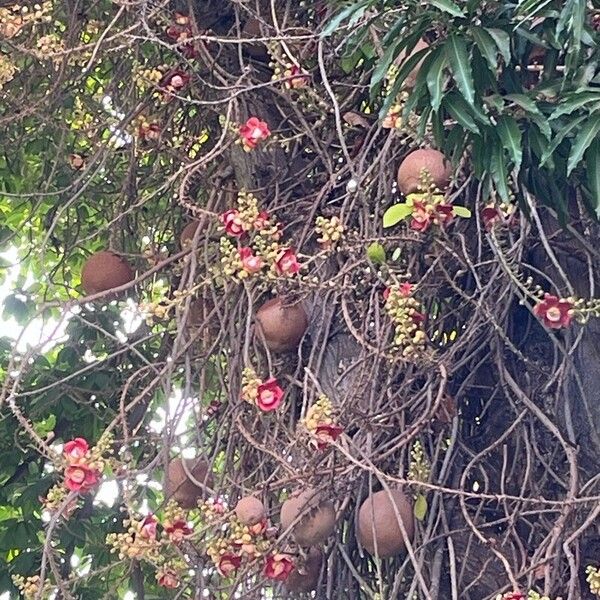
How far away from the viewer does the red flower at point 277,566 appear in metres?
1.72

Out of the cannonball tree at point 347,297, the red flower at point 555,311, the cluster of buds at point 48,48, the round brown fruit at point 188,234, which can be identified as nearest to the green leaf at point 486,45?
the cannonball tree at point 347,297

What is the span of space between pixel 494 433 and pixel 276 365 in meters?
0.40

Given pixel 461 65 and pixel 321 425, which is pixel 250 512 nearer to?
pixel 321 425

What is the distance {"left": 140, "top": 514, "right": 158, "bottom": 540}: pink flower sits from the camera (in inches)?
66.9

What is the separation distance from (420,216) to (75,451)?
621 millimetres

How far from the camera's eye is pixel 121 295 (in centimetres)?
225

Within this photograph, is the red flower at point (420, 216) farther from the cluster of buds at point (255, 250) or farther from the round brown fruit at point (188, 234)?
the round brown fruit at point (188, 234)

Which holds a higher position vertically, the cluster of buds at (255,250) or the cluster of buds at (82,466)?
the cluster of buds at (255,250)

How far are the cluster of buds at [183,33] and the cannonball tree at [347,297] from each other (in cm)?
1

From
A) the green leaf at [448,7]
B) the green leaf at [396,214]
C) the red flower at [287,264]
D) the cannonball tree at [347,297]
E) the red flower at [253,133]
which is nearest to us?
the green leaf at [448,7]

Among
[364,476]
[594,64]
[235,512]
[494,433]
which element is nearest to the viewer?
[594,64]

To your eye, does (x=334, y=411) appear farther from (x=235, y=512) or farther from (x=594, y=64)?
(x=594, y=64)

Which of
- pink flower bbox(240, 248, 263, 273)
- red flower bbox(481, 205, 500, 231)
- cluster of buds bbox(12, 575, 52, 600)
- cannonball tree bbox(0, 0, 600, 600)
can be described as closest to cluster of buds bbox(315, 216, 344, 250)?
cannonball tree bbox(0, 0, 600, 600)

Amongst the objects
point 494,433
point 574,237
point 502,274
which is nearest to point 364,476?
point 494,433
